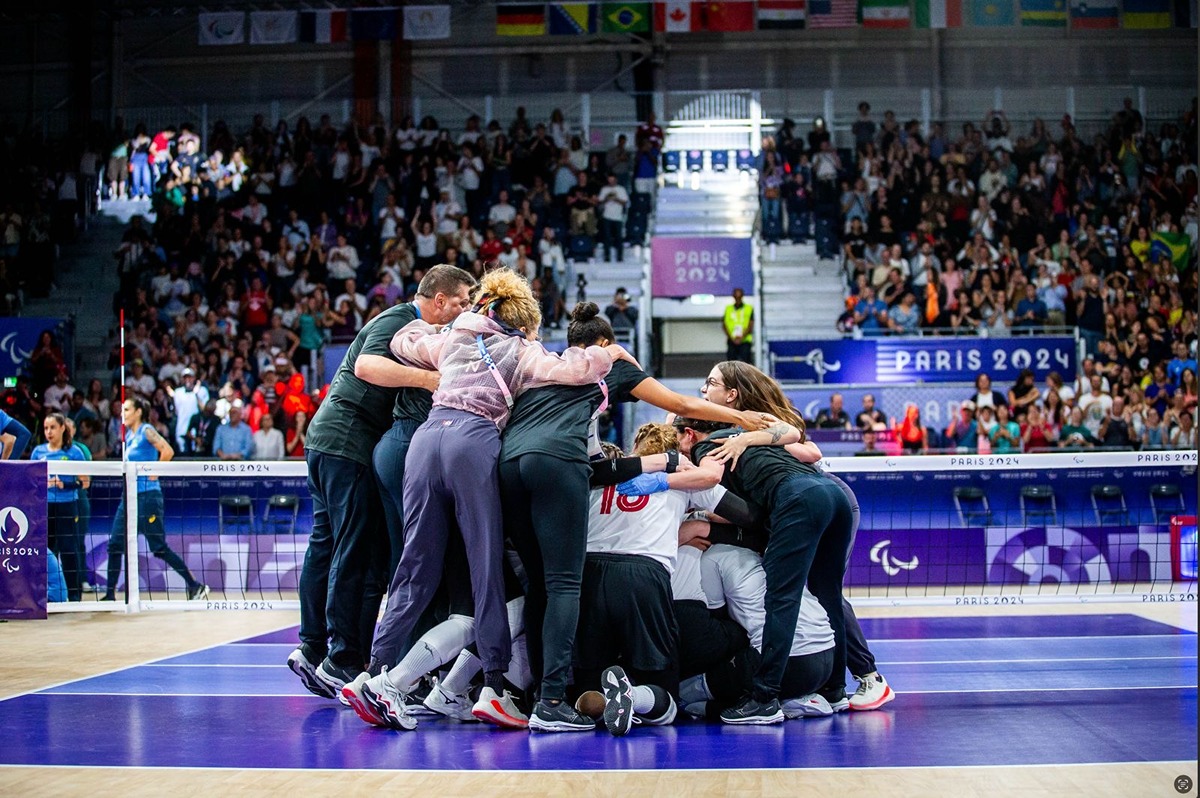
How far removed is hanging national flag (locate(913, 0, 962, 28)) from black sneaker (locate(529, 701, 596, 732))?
2209 cm

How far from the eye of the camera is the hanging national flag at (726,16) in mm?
25797

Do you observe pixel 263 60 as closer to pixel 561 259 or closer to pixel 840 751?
pixel 561 259

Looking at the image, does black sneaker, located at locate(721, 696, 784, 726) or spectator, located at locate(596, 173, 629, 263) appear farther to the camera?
spectator, located at locate(596, 173, 629, 263)

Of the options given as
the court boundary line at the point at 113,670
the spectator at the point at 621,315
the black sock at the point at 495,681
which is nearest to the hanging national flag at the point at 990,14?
the spectator at the point at 621,315

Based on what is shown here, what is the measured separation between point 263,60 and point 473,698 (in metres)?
26.5

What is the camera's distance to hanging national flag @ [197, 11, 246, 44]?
2630 cm

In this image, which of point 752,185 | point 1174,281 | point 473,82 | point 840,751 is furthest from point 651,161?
point 840,751

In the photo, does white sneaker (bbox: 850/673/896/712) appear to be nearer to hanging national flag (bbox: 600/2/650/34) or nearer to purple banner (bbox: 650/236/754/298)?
purple banner (bbox: 650/236/754/298)

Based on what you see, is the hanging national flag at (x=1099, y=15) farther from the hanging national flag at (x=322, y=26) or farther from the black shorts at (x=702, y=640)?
the black shorts at (x=702, y=640)

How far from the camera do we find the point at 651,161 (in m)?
24.5

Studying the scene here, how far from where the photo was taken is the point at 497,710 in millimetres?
5887

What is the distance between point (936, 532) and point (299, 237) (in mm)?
13292

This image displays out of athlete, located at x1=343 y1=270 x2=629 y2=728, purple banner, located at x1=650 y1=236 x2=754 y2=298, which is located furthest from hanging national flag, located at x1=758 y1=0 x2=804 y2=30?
athlete, located at x1=343 y1=270 x2=629 y2=728

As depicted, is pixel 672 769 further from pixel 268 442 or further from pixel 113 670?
pixel 268 442
